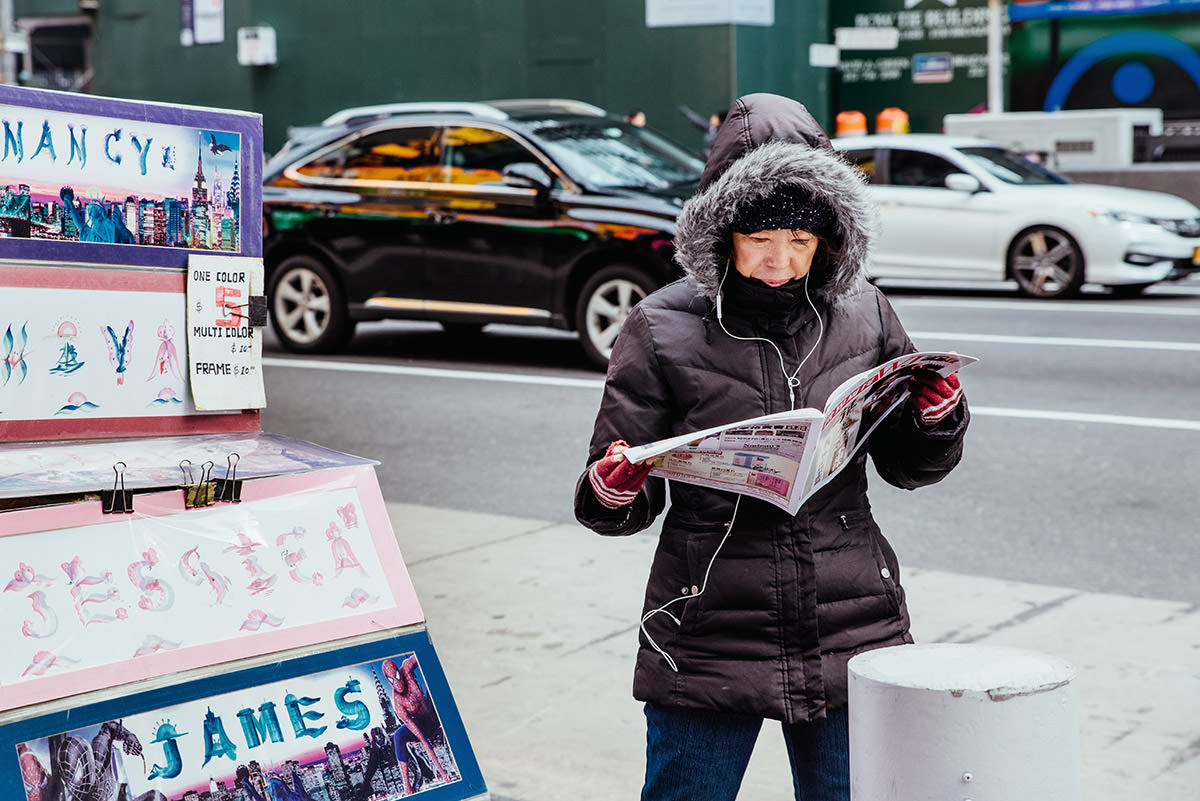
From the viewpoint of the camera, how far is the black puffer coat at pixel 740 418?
269 cm

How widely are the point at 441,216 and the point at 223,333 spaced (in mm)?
8611

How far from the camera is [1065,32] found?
24344 mm

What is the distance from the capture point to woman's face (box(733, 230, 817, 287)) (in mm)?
2723

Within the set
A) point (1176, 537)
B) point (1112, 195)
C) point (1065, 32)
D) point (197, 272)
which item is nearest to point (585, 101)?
point (1065, 32)

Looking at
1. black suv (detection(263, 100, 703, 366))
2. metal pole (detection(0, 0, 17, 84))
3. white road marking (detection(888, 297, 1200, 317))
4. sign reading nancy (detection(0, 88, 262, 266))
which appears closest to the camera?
sign reading nancy (detection(0, 88, 262, 266))

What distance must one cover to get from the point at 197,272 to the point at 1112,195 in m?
13.1

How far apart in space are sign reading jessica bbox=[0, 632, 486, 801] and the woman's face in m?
0.85

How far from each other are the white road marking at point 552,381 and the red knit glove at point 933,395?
6581mm

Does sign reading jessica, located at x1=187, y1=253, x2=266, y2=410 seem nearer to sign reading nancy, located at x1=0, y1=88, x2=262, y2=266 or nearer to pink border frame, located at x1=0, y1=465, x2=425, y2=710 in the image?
sign reading nancy, located at x1=0, y1=88, x2=262, y2=266

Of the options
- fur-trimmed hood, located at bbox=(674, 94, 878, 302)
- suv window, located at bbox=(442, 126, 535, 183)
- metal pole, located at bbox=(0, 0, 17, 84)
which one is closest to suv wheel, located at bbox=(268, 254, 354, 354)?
suv window, located at bbox=(442, 126, 535, 183)

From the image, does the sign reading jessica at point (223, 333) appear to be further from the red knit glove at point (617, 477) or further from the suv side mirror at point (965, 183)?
the suv side mirror at point (965, 183)

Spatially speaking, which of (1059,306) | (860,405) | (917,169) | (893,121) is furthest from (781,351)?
(893,121)

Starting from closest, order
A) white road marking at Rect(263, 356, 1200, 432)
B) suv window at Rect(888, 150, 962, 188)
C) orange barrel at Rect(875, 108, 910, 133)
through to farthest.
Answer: white road marking at Rect(263, 356, 1200, 432) < suv window at Rect(888, 150, 962, 188) < orange barrel at Rect(875, 108, 910, 133)

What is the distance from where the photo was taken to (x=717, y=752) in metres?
2.76
